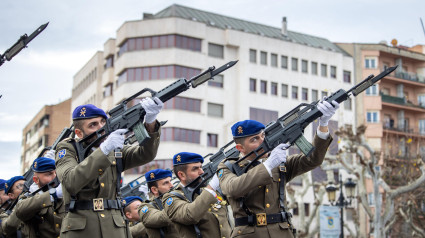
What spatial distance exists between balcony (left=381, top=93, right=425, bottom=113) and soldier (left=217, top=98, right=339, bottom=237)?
6088 cm

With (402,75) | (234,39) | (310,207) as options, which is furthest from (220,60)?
(402,75)

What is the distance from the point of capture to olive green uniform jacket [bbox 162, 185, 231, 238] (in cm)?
906

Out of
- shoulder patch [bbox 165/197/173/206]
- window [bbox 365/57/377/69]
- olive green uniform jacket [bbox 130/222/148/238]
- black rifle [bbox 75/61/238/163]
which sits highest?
window [bbox 365/57/377/69]

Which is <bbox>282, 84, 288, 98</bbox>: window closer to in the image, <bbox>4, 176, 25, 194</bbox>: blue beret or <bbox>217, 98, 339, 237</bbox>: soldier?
<bbox>4, 176, 25, 194</bbox>: blue beret

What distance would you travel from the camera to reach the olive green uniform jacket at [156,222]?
10047 mm

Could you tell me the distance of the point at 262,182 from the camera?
7539 mm

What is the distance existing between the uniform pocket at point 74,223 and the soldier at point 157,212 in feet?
8.50

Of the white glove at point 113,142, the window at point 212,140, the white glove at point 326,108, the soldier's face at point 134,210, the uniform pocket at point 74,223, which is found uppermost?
the window at point 212,140

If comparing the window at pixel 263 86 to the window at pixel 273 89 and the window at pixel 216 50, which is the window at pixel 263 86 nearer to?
the window at pixel 273 89

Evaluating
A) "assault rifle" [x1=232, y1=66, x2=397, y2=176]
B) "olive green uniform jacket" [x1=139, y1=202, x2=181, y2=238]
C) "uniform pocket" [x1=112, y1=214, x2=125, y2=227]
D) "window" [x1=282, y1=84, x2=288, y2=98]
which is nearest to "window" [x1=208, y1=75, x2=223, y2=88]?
"window" [x1=282, y1=84, x2=288, y2=98]


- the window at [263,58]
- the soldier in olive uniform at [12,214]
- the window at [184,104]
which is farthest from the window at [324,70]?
the soldier in olive uniform at [12,214]

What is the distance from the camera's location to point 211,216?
966 cm

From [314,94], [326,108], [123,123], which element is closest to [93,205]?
[123,123]

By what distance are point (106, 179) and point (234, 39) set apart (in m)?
51.6
